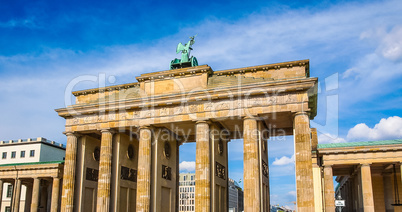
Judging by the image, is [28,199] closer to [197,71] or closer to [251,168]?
[197,71]

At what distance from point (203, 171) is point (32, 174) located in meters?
25.0

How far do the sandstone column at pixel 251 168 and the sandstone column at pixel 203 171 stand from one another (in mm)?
3182

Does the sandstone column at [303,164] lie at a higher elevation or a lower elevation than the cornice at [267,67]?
lower

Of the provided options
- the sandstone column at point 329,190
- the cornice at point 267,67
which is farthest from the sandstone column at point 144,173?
the sandstone column at point 329,190

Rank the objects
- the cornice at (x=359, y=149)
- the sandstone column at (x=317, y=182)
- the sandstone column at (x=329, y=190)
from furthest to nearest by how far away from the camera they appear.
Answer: the sandstone column at (x=317, y=182) → the sandstone column at (x=329, y=190) → the cornice at (x=359, y=149)

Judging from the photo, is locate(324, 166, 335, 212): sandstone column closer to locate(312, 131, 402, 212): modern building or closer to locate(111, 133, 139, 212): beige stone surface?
locate(312, 131, 402, 212): modern building

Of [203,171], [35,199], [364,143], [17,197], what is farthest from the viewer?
[17,197]

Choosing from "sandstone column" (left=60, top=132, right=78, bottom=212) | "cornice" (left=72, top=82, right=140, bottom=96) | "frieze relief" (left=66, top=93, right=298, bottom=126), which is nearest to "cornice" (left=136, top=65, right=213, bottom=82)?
"cornice" (left=72, top=82, right=140, bottom=96)

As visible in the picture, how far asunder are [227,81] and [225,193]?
10.9 m

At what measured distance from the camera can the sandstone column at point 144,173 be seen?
32594mm

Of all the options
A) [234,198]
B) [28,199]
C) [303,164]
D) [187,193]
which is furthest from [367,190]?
[234,198]

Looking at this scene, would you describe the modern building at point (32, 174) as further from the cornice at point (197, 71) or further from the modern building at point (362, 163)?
the modern building at point (362, 163)

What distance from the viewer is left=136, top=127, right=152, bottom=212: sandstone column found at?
32.6 m

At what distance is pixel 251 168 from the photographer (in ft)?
98.1
